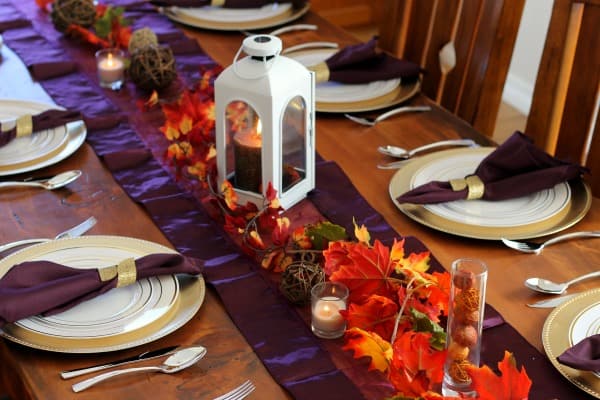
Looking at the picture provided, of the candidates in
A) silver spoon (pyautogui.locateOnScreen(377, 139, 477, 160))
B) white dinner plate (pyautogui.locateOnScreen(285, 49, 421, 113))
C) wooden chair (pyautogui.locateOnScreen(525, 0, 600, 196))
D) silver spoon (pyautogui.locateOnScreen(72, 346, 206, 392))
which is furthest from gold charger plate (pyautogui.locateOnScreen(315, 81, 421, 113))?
silver spoon (pyautogui.locateOnScreen(72, 346, 206, 392))

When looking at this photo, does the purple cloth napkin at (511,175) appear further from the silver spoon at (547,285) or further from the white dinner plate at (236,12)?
the white dinner plate at (236,12)

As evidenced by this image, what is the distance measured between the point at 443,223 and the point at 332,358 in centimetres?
36

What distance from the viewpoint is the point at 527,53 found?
146 inches

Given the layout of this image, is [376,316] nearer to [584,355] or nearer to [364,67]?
[584,355]

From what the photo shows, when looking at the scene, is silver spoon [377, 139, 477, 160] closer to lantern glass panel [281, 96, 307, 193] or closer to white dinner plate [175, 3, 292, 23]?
lantern glass panel [281, 96, 307, 193]

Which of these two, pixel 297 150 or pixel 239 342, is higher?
pixel 297 150

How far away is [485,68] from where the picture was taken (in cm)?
190

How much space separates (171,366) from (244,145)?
41 cm

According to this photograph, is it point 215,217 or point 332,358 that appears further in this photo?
point 215,217

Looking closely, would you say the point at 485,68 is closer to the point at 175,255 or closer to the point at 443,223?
the point at 443,223

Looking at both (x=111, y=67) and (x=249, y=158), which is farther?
(x=111, y=67)

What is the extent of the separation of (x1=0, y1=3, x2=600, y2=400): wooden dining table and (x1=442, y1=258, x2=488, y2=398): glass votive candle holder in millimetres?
165

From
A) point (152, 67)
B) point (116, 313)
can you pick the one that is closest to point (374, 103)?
point (152, 67)

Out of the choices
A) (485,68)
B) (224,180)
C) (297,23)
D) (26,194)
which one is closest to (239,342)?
(224,180)
